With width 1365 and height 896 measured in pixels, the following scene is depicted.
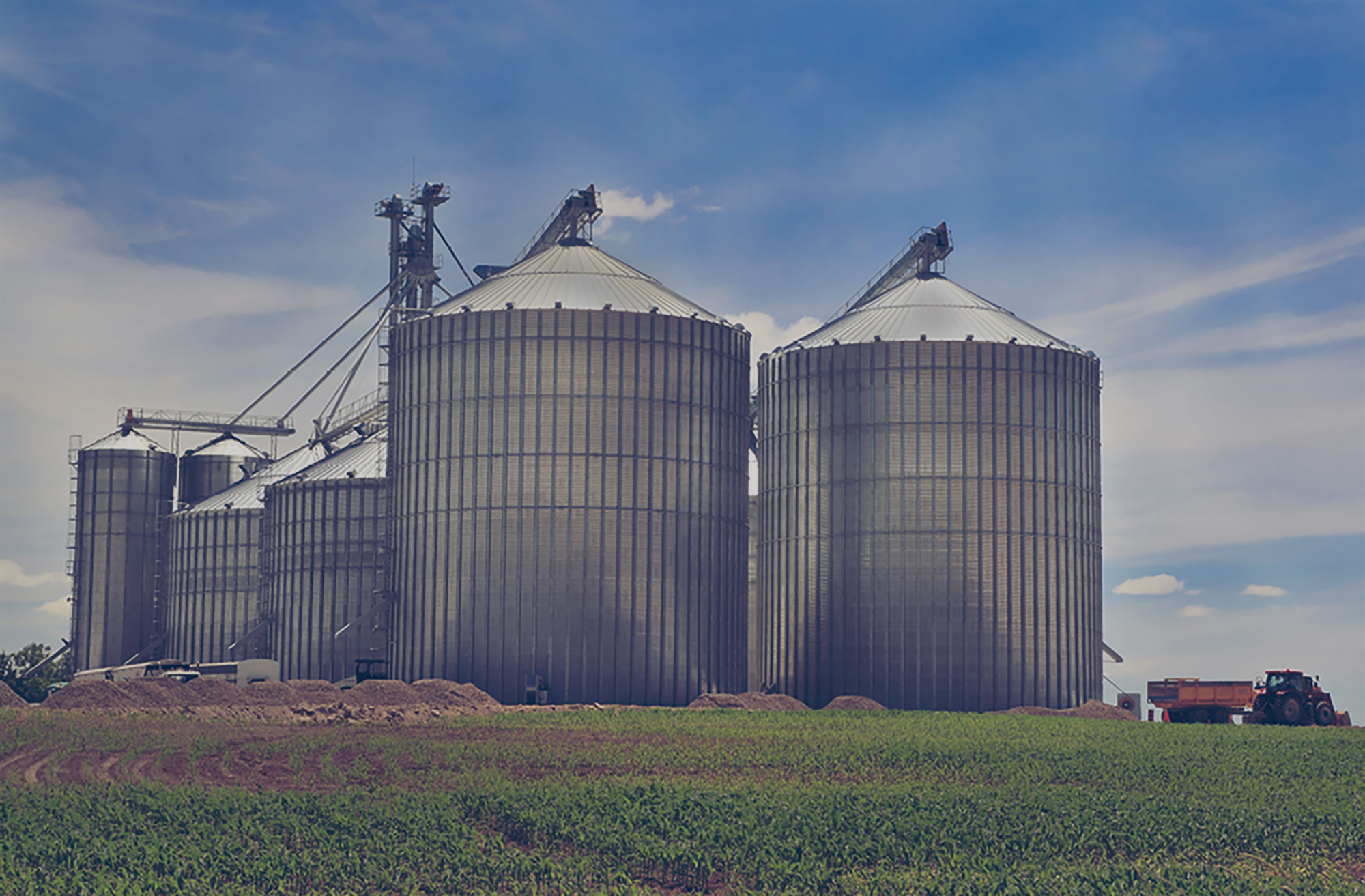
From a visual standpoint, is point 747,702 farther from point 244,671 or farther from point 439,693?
point 244,671

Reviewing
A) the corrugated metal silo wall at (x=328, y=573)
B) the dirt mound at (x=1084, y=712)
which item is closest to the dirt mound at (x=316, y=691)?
the corrugated metal silo wall at (x=328, y=573)

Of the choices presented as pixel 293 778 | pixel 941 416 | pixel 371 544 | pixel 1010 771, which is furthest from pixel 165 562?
pixel 1010 771

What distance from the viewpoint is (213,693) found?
67.9 m

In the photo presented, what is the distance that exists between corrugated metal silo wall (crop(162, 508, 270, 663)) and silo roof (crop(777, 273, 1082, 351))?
33.3m

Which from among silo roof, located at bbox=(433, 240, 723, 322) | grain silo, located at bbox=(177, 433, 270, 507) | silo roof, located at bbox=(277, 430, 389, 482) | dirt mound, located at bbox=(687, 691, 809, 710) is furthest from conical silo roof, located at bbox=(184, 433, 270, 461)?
dirt mound, located at bbox=(687, 691, 809, 710)

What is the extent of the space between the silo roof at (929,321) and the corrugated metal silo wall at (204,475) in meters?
40.7

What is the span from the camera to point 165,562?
9956 cm

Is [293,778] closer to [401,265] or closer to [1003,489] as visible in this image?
[1003,489]

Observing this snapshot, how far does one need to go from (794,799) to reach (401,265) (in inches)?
2681

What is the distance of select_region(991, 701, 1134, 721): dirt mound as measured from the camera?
233 ft

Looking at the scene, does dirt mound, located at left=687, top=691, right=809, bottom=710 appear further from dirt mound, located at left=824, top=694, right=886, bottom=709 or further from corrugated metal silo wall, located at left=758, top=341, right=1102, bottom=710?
corrugated metal silo wall, located at left=758, top=341, right=1102, bottom=710

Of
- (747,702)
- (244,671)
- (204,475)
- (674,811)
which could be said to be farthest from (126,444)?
(674,811)

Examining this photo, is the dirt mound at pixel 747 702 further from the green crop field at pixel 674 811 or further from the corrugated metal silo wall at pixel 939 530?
the green crop field at pixel 674 811

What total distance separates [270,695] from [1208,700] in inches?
1537
